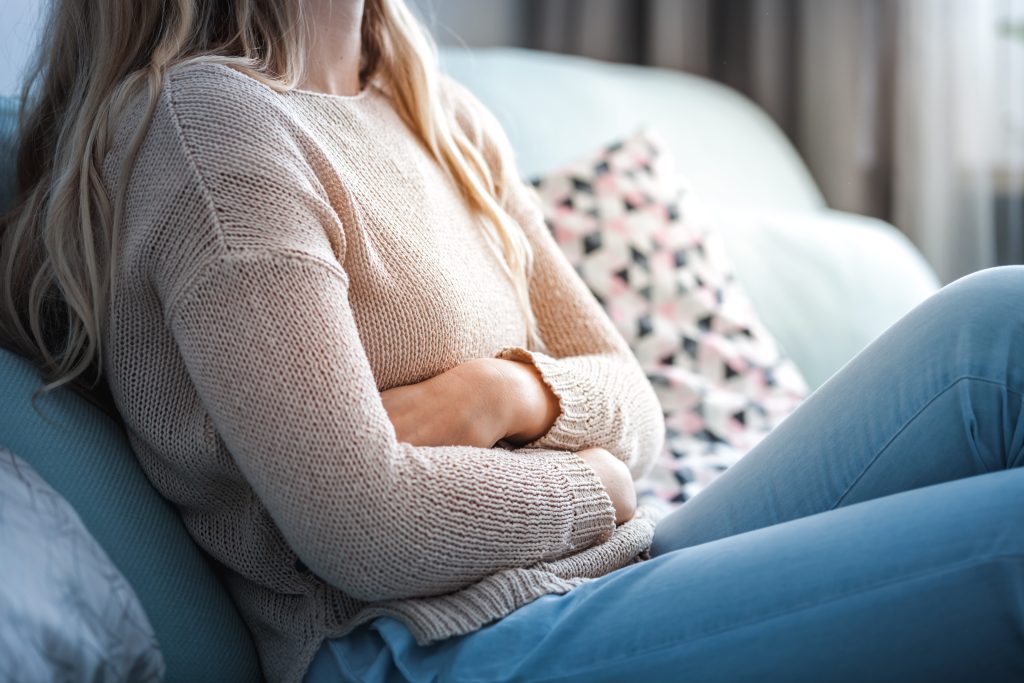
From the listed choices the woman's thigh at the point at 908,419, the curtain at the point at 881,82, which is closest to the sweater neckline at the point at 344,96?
the woman's thigh at the point at 908,419

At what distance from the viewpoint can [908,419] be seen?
2.71 ft

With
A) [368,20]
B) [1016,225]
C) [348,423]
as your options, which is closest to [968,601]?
[348,423]

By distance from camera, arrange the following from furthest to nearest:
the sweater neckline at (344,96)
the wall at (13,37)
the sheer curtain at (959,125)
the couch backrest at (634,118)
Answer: the sheer curtain at (959,125) → the couch backrest at (634,118) → the wall at (13,37) → the sweater neckline at (344,96)

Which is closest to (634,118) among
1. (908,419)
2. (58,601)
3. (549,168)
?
(549,168)

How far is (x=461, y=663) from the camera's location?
75 centimetres

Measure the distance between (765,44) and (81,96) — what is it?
186cm

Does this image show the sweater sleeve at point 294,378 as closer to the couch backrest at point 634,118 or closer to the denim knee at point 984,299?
the denim knee at point 984,299

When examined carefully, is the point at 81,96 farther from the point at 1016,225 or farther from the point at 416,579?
the point at 1016,225

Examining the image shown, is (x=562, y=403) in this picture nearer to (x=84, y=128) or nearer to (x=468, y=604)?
(x=468, y=604)

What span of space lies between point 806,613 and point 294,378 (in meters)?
→ 0.39

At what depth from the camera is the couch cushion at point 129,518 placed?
2.65ft

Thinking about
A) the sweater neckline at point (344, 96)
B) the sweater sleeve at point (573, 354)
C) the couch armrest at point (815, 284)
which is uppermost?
the sweater neckline at point (344, 96)

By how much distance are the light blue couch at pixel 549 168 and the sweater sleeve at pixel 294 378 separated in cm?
12

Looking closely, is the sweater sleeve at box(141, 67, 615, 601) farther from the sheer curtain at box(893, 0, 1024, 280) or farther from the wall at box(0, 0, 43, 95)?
the sheer curtain at box(893, 0, 1024, 280)
